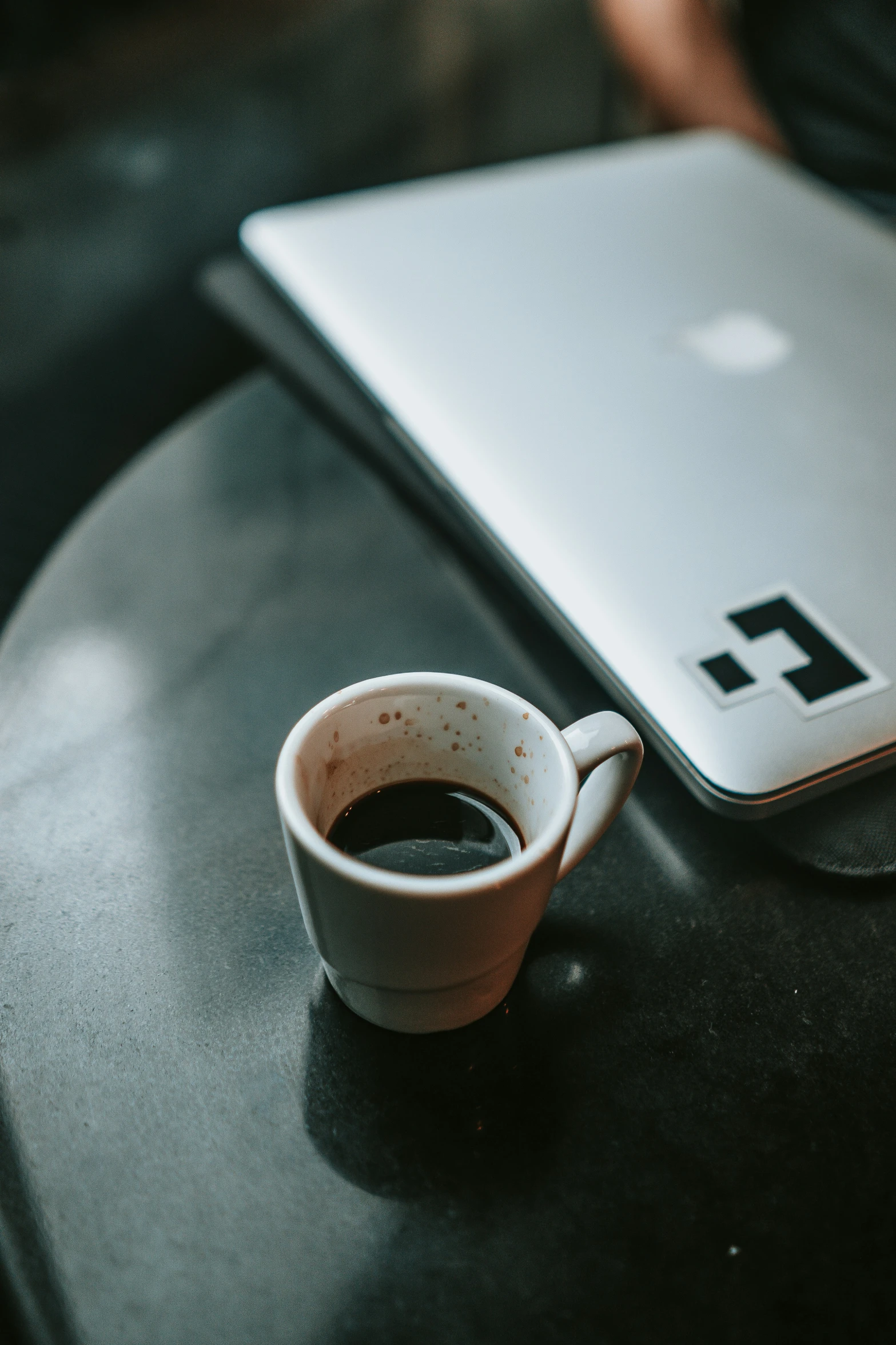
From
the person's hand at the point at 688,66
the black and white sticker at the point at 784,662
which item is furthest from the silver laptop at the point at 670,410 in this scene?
the person's hand at the point at 688,66

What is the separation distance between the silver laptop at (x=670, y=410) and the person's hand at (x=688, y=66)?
1.06ft

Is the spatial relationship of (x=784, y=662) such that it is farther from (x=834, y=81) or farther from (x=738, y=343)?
(x=834, y=81)

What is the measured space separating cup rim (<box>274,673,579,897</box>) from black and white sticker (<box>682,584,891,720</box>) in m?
0.11

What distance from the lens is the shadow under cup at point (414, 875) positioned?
10.7 inches

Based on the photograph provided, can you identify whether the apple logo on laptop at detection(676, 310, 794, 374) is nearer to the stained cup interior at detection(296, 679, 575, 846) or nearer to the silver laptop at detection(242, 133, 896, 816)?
the silver laptop at detection(242, 133, 896, 816)

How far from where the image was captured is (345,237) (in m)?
0.64

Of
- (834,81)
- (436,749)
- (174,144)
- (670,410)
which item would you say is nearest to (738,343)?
(670,410)

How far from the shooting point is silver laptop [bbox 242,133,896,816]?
0.40 meters

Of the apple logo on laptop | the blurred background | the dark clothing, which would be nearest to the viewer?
the apple logo on laptop

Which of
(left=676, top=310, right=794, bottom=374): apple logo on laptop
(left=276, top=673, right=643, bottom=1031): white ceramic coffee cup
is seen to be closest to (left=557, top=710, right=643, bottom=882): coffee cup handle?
(left=276, top=673, right=643, bottom=1031): white ceramic coffee cup

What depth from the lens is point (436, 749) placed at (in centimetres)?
35

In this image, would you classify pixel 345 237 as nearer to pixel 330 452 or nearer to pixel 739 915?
pixel 330 452

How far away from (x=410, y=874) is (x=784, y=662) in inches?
7.5

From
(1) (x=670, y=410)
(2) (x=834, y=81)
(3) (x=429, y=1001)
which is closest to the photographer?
(3) (x=429, y=1001)
